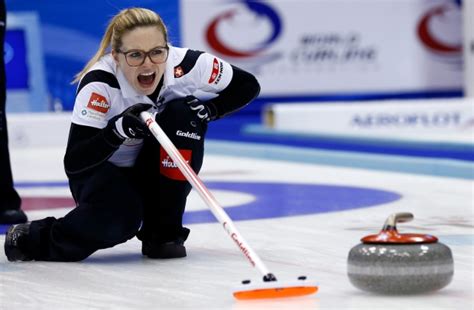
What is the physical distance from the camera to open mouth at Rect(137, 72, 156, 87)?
3.02 m

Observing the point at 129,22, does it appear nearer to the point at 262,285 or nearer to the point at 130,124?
the point at 130,124

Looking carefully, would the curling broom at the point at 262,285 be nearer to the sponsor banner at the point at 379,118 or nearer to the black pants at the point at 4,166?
the black pants at the point at 4,166

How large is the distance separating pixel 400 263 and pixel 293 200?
2.49 m

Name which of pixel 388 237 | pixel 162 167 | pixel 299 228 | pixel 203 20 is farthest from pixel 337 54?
pixel 388 237

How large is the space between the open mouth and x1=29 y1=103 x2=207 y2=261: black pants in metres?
0.10

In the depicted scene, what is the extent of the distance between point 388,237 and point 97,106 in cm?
102

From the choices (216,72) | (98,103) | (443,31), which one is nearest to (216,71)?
(216,72)

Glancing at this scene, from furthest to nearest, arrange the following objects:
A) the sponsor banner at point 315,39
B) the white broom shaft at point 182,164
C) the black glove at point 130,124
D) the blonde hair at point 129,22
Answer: the sponsor banner at point 315,39 → the blonde hair at point 129,22 → the black glove at point 130,124 → the white broom shaft at point 182,164

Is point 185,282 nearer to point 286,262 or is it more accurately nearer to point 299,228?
point 286,262

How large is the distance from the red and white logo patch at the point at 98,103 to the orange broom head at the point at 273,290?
0.83 m

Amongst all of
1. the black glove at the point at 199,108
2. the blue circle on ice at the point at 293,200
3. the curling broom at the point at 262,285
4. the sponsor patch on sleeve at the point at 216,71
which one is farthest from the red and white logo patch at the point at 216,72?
the blue circle on ice at the point at 293,200

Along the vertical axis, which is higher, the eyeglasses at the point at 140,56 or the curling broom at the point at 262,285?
the eyeglasses at the point at 140,56

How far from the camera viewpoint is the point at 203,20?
10.4m

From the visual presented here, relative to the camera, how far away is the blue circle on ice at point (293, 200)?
4.31 meters
